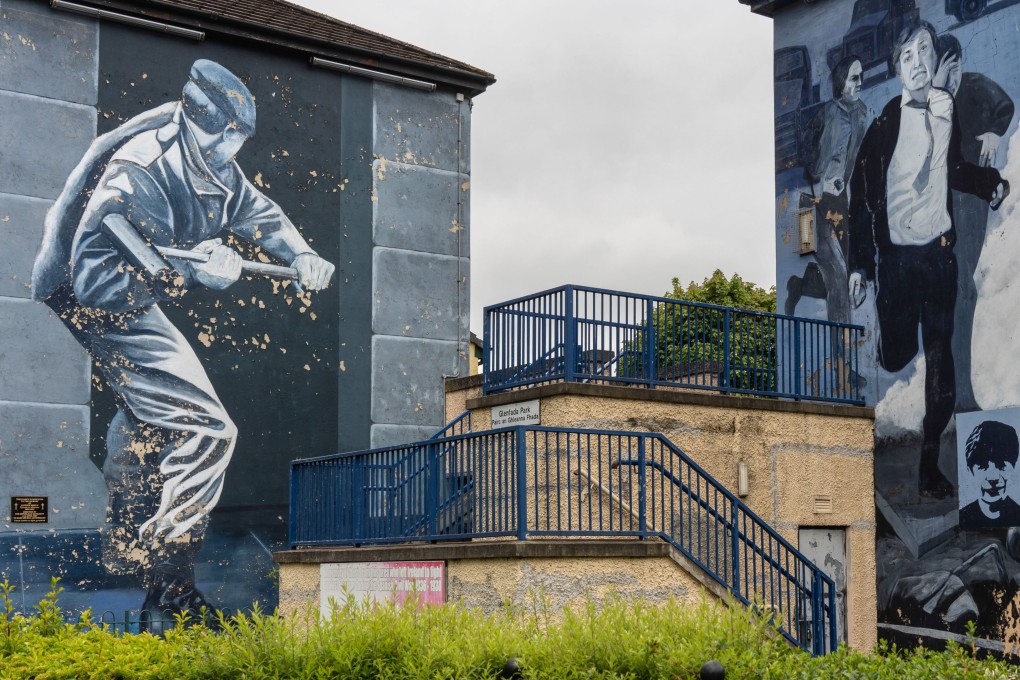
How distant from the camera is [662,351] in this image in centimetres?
1759

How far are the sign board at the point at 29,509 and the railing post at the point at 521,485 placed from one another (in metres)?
7.82

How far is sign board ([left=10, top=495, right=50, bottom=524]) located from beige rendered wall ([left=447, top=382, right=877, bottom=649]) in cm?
594

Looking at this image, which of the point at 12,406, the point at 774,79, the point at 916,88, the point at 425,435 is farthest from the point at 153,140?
the point at 916,88

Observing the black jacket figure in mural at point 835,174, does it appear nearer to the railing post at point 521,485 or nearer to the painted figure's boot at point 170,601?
the railing post at point 521,485

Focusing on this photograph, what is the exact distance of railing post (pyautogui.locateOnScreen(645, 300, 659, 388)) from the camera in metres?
15.9

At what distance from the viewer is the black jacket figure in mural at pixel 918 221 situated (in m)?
16.6

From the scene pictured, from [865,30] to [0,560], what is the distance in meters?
13.8

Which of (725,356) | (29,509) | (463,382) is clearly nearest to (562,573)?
(725,356)

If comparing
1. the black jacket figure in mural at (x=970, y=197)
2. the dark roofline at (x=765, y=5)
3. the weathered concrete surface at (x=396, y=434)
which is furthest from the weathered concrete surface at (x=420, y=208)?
the black jacket figure in mural at (x=970, y=197)

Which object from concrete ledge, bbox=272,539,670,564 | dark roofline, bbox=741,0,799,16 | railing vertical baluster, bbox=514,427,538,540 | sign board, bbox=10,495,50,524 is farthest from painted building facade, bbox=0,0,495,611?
railing vertical baluster, bbox=514,427,538,540

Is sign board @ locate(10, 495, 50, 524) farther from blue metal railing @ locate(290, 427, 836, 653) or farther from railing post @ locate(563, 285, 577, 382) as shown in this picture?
railing post @ locate(563, 285, 577, 382)

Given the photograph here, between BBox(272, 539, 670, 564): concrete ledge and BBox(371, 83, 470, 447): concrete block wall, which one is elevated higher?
BBox(371, 83, 470, 447): concrete block wall

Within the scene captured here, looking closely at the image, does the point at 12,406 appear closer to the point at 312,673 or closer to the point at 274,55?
the point at 274,55

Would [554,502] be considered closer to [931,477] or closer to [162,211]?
[931,477]
